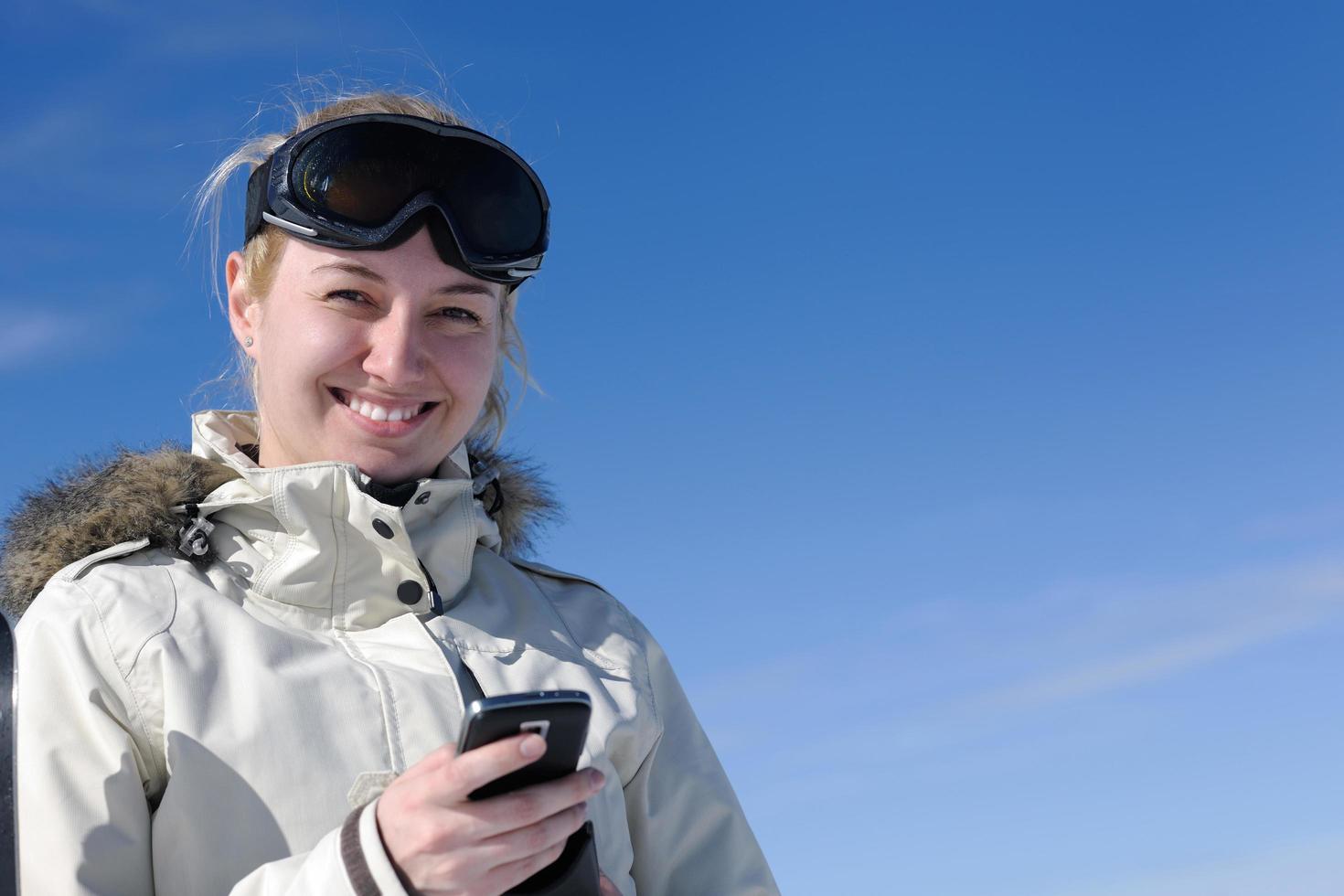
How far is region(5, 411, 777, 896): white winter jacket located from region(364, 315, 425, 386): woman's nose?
242 mm

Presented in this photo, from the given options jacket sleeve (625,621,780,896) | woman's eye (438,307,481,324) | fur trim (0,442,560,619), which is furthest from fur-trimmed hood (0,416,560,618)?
jacket sleeve (625,621,780,896)

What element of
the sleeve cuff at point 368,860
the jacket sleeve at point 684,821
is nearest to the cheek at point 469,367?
the jacket sleeve at point 684,821

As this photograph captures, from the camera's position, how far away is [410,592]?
2812 millimetres

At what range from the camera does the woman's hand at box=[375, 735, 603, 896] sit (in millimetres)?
1773

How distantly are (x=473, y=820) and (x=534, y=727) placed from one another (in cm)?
16

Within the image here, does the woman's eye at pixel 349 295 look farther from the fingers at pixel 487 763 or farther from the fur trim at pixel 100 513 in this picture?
the fingers at pixel 487 763

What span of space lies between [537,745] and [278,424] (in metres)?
1.43

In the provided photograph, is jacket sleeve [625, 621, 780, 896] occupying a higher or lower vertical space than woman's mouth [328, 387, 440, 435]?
lower

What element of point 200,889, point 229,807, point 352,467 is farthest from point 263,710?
point 352,467

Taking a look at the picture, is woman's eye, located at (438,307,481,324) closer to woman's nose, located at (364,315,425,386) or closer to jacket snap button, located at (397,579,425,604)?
woman's nose, located at (364,315,425,386)

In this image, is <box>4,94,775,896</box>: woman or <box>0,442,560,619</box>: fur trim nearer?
<box>4,94,775,896</box>: woman

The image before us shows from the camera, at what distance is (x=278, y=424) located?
9.56 feet

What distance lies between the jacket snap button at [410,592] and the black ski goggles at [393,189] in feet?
2.48

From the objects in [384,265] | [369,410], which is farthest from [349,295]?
[369,410]
